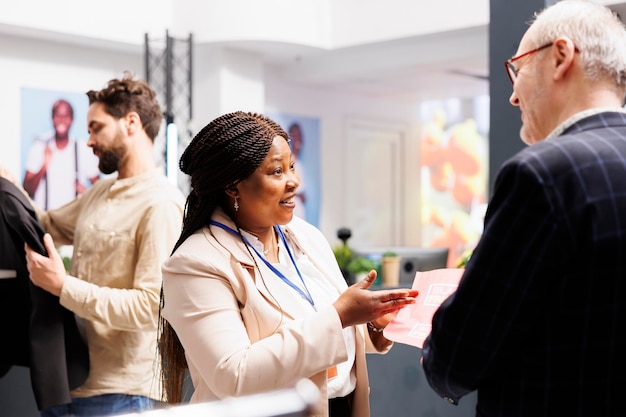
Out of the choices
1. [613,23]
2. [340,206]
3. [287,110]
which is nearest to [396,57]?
[287,110]

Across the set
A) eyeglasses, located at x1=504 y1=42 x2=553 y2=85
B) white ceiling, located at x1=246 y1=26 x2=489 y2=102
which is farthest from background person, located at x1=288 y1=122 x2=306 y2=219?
eyeglasses, located at x1=504 y1=42 x2=553 y2=85

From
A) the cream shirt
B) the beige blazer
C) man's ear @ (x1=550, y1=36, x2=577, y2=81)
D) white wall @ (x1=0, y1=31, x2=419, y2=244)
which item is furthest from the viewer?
white wall @ (x1=0, y1=31, x2=419, y2=244)

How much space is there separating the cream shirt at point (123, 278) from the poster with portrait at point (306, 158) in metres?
6.79

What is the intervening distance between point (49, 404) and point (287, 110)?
23.9ft

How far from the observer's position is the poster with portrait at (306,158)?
9625 millimetres

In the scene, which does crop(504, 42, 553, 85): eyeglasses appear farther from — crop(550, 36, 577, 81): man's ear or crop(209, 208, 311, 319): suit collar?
crop(209, 208, 311, 319): suit collar

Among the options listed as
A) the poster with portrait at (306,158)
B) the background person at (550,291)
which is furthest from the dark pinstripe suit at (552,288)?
the poster with portrait at (306,158)

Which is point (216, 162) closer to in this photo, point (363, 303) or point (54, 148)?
point (363, 303)

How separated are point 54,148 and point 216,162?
616 cm

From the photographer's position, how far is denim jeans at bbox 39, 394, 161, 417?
265 centimetres

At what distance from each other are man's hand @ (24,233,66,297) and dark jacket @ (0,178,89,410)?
0.04m

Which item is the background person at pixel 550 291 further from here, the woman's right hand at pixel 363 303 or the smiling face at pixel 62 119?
the smiling face at pixel 62 119

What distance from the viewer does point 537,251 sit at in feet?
4.26

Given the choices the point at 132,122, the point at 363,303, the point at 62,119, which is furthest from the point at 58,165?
the point at 363,303
